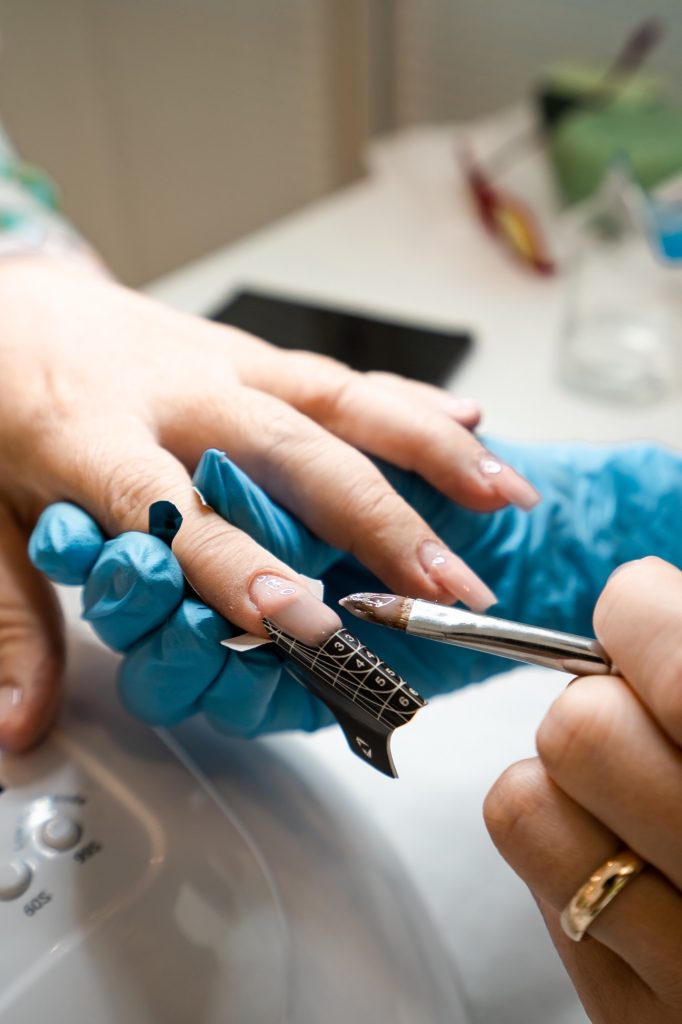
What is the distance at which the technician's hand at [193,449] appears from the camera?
1.15 feet

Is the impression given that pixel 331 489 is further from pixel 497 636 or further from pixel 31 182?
pixel 31 182

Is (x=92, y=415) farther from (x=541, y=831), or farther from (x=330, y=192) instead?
(x=330, y=192)

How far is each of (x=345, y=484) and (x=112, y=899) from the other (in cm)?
19

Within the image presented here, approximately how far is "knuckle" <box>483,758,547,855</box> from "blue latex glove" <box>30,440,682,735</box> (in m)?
0.10

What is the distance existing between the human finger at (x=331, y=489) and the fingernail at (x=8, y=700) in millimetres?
131

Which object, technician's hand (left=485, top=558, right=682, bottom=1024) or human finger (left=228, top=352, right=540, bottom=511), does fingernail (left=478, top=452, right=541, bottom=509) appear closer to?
human finger (left=228, top=352, right=540, bottom=511)

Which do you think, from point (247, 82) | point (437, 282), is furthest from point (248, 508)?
point (247, 82)

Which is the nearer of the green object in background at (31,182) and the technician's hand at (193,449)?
the technician's hand at (193,449)

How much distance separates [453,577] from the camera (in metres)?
0.35

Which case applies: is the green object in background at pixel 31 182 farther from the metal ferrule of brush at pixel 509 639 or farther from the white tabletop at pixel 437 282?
the metal ferrule of brush at pixel 509 639

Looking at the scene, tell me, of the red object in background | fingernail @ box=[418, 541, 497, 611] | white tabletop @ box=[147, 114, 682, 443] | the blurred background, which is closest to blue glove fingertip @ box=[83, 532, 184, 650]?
fingernail @ box=[418, 541, 497, 611]

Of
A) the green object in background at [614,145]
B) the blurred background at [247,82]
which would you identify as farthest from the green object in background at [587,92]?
the blurred background at [247,82]

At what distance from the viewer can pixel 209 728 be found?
1.31 feet

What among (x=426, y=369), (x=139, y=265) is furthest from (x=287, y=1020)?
(x=139, y=265)
